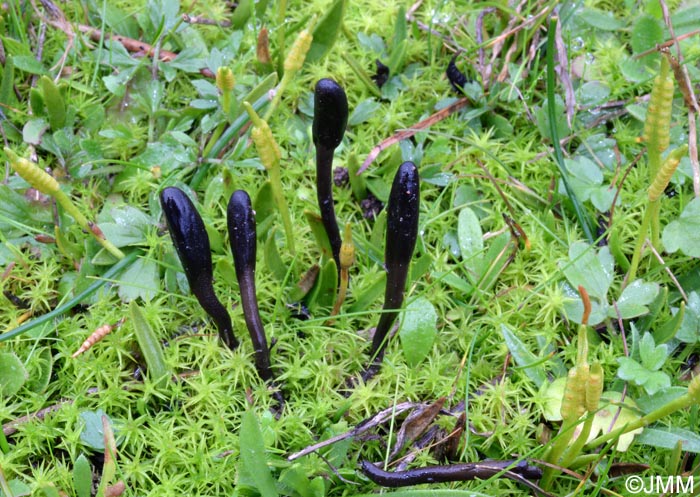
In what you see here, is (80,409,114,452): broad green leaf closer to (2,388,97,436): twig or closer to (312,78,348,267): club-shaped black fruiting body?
(2,388,97,436): twig

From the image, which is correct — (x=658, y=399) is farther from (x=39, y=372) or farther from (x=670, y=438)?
(x=39, y=372)

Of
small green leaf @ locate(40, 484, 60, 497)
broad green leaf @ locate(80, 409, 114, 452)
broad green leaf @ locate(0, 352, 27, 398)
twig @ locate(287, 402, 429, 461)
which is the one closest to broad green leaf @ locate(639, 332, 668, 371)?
twig @ locate(287, 402, 429, 461)

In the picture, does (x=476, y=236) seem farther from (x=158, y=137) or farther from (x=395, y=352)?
(x=158, y=137)

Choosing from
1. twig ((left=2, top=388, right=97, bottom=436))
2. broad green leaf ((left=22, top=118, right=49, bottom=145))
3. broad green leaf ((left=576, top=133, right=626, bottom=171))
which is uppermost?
broad green leaf ((left=576, top=133, right=626, bottom=171))

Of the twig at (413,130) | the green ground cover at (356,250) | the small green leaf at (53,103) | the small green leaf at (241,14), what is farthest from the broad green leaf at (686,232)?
the small green leaf at (53,103)

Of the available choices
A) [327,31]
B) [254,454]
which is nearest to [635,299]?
[254,454]

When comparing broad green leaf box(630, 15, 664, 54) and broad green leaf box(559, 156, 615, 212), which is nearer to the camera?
broad green leaf box(559, 156, 615, 212)
